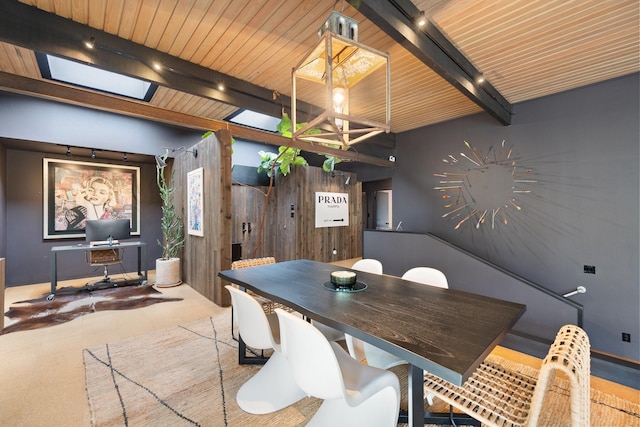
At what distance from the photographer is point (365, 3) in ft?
5.65

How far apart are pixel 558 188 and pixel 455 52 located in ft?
8.84

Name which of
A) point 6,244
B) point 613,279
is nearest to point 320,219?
point 613,279

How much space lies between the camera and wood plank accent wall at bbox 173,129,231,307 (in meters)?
3.66

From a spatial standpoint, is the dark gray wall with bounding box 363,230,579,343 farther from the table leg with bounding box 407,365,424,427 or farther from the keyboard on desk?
the keyboard on desk

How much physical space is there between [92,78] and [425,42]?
4.47m

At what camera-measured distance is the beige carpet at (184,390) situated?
5.77ft

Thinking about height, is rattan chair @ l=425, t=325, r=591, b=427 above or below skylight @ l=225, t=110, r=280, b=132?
below

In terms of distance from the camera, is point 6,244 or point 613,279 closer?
point 613,279

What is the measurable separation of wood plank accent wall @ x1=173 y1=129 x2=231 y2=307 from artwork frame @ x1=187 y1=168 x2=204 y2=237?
99 millimetres

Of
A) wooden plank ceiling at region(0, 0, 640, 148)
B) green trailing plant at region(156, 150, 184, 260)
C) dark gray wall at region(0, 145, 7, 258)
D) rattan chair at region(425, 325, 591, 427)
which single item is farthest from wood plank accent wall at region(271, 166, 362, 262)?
rattan chair at region(425, 325, 591, 427)

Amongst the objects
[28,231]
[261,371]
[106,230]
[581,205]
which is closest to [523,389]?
[261,371]

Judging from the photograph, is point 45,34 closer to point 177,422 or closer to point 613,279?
point 177,422

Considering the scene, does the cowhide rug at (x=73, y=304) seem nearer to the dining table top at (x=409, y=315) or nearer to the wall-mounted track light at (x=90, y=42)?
the dining table top at (x=409, y=315)

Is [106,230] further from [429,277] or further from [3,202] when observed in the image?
[429,277]
